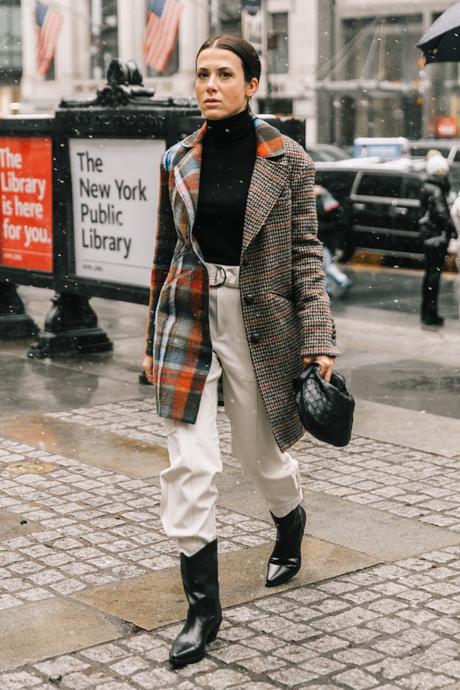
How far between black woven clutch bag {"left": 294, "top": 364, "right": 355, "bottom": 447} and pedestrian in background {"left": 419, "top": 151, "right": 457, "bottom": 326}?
824 cm

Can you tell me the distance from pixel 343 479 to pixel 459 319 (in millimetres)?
6701

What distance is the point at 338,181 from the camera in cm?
1981

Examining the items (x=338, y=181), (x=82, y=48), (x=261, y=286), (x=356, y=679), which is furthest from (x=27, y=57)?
(x=356, y=679)

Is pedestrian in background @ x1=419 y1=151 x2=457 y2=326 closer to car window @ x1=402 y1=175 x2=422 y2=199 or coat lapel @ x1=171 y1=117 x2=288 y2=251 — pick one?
A: car window @ x1=402 y1=175 x2=422 y2=199

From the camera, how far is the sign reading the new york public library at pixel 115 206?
8898 millimetres

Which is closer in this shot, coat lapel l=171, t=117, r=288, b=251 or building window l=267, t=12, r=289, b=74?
coat lapel l=171, t=117, r=288, b=251

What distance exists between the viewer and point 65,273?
9.81 meters

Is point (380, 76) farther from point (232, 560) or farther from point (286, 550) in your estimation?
point (286, 550)

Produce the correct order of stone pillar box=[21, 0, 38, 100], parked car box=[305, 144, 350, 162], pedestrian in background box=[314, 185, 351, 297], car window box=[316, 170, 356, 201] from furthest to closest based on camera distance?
1. stone pillar box=[21, 0, 38, 100]
2. parked car box=[305, 144, 350, 162]
3. car window box=[316, 170, 356, 201]
4. pedestrian in background box=[314, 185, 351, 297]

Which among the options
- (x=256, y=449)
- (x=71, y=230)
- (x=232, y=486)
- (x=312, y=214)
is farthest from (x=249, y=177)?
(x=71, y=230)

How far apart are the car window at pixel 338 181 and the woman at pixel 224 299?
15392 millimetres

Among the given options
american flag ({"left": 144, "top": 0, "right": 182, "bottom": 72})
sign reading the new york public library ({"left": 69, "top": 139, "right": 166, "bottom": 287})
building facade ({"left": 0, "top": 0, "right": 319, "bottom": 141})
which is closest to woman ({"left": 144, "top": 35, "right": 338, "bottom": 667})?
sign reading the new york public library ({"left": 69, "top": 139, "right": 166, "bottom": 287})

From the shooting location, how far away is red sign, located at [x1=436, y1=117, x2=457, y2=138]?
47688mm

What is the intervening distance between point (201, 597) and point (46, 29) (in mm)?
39871
